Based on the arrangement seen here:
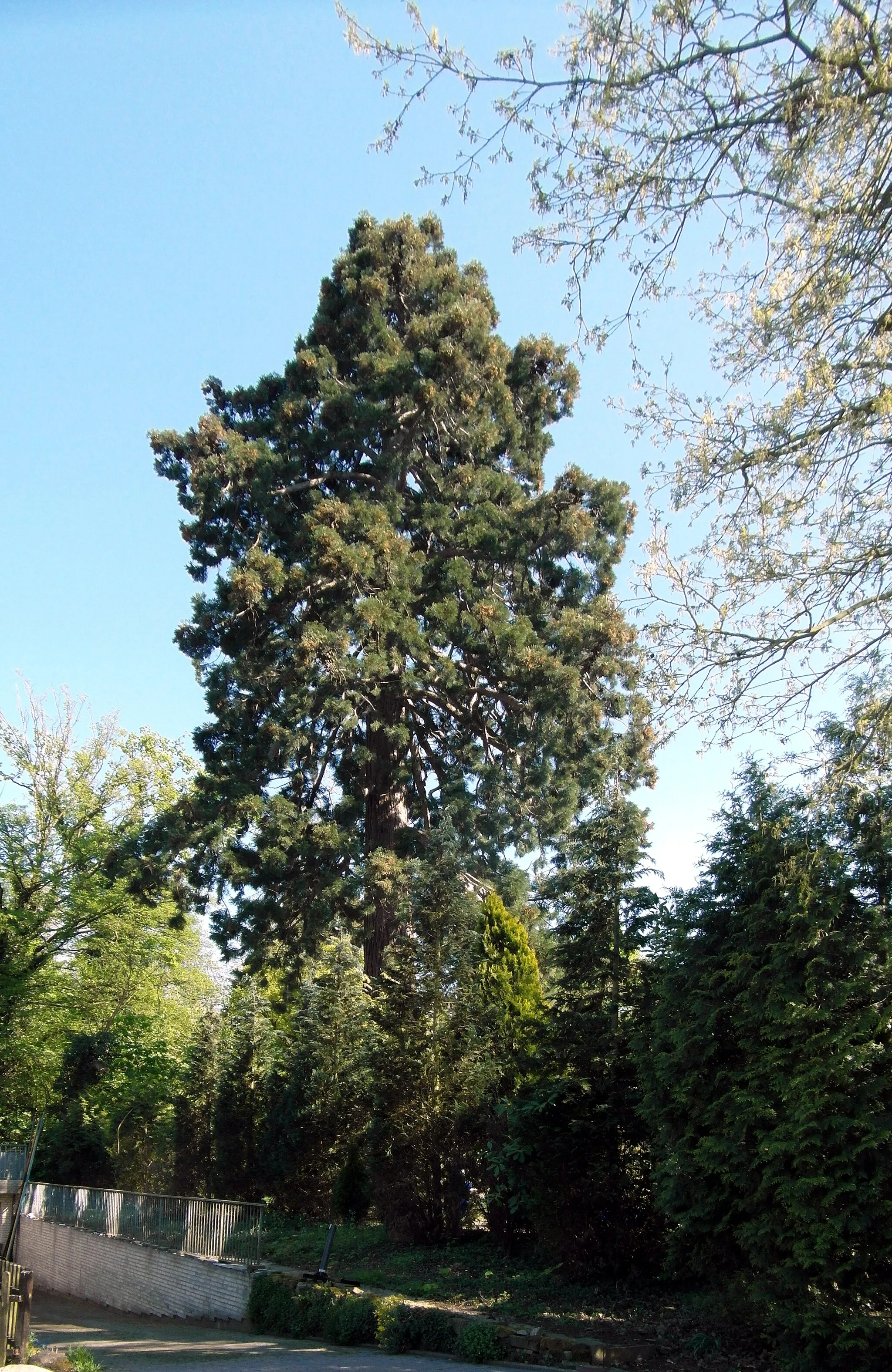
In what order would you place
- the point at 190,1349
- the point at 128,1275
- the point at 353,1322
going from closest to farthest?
the point at 353,1322 → the point at 190,1349 → the point at 128,1275

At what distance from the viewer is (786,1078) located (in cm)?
834

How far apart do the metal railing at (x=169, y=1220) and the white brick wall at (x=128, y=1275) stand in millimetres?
159

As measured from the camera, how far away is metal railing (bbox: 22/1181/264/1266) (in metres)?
14.1

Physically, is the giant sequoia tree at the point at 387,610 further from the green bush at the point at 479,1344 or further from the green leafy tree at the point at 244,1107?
the green bush at the point at 479,1344

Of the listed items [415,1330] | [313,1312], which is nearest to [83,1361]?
[313,1312]

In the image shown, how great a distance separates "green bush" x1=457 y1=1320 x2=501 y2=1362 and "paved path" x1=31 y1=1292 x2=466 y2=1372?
0.40 feet

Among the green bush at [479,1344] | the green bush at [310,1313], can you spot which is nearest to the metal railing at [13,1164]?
the green bush at [310,1313]

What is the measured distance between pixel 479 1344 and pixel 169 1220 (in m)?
8.09

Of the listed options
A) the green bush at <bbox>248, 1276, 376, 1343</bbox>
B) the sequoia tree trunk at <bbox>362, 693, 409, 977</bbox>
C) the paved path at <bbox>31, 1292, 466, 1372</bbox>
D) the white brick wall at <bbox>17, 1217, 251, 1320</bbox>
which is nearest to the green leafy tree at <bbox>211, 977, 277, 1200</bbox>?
the white brick wall at <bbox>17, 1217, 251, 1320</bbox>

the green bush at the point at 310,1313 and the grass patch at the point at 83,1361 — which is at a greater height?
the green bush at the point at 310,1313

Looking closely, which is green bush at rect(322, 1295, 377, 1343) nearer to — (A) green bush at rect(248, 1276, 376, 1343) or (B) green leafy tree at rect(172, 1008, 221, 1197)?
(A) green bush at rect(248, 1276, 376, 1343)

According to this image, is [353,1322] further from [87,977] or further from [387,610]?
[87,977]

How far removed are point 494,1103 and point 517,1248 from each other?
167 centimetres

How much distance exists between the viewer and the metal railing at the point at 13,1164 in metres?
19.4
